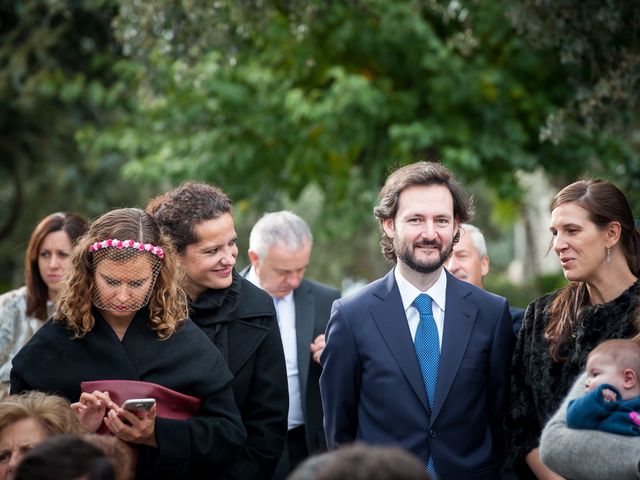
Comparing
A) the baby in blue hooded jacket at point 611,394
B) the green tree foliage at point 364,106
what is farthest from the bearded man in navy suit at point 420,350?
the green tree foliage at point 364,106

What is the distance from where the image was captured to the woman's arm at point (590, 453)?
4.42 metres

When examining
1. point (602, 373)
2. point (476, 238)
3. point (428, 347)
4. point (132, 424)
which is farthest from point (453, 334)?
point (476, 238)

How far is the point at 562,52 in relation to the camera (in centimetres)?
888

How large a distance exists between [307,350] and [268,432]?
152 cm

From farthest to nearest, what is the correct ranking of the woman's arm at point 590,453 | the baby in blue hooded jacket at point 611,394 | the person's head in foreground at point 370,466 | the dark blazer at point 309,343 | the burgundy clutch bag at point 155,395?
1. the dark blazer at point 309,343
2. the burgundy clutch bag at point 155,395
3. the baby in blue hooded jacket at point 611,394
4. the woman's arm at point 590,453
5. the person's head in foreground at point 370,466

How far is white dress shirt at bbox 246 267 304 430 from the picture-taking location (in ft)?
23.9

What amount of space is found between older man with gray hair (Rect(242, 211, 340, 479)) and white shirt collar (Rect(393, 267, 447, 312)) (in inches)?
67.2

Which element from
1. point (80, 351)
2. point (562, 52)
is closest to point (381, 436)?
point (80, 351)

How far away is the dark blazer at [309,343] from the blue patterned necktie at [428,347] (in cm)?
166

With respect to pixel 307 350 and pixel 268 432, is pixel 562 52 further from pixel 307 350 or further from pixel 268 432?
pixel 268 432

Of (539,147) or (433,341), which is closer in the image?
(433,341)

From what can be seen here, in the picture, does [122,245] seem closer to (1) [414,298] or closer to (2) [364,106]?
(1) [414,298]

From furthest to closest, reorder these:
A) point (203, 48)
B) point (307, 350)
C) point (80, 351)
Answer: point (203, 48)
point (307, 350)
point (80, 351)

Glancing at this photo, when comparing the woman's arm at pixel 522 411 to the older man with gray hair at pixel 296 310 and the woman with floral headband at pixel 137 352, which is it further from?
the older man with gray hair at pixel 296 310
